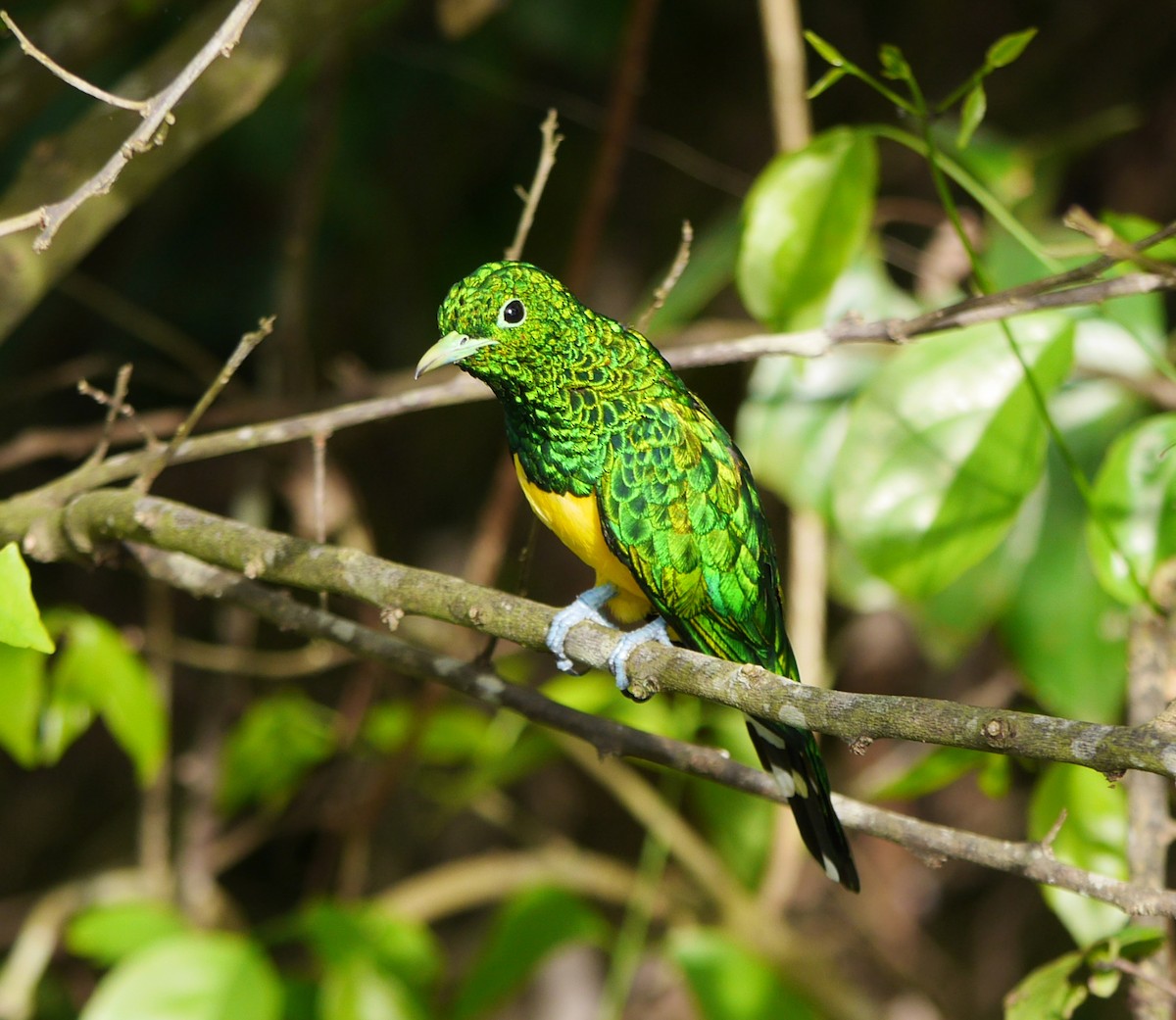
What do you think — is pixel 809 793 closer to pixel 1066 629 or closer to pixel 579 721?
pixel 579 721

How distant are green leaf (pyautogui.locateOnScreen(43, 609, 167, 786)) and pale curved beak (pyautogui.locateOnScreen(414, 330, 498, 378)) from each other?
803 mm

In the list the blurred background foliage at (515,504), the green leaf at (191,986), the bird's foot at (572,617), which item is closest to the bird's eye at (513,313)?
the bird's foot at (572,617)

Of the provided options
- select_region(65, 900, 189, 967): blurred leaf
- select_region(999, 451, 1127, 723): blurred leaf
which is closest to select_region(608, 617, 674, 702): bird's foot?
select_region(999, 451, 1127, 723): blurred leaf

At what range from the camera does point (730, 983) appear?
2059 mm

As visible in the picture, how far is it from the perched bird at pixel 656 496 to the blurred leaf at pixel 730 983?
705mm

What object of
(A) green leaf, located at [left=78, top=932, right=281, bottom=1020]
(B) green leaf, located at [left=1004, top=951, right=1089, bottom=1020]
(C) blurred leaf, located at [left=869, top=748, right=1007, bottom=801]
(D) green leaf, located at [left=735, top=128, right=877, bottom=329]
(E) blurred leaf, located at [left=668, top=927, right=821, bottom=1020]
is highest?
(D) green leaf, located at [left=735, top=128, right=877, bottom=329]

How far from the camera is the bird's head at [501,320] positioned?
1237mm

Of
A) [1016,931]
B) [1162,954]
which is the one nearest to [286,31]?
[1162,954]

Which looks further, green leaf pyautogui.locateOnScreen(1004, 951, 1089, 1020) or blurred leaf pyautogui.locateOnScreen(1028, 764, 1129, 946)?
blurred leaf pyautogui.locateOnScreen(1028, 764, 1129, 946)

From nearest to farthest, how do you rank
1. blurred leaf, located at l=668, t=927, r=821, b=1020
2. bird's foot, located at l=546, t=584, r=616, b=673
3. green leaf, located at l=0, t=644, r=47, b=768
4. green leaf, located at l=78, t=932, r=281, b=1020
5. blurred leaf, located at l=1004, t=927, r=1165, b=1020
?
bird's foot, located at l=546, t=584, r=616, b=673 < blurred leaf, located at l=1004, t=927, r=1165, b=1020 < green leaf, located at l=0, t=644, r=47, b=768 < green leaf, located at l=78, t=932, r=281, b=1020 < blurred leaf, located at l=668, t=927, r=821, b=1020

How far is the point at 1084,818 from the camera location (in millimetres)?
1495

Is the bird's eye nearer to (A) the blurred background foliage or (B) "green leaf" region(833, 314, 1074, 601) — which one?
(A) the blurred background foliage

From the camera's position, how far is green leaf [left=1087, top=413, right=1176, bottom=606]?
1.43 meters

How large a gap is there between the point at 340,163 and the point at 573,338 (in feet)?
5.59
